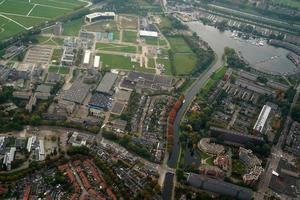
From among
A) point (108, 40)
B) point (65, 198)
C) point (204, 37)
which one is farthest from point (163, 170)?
point (204, 37)

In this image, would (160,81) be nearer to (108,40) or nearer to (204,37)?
(108,40)

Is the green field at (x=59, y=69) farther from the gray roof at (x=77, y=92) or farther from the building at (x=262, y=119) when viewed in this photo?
the building at (x=262, y=119)

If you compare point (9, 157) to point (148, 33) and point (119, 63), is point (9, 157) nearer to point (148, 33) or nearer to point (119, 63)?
point (119, 63)

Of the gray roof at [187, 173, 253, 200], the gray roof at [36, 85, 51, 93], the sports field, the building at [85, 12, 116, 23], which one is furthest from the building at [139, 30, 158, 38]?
the gray roof at [187, 173, 253, 200]

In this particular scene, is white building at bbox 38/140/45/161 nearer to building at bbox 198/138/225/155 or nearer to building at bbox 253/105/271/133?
building at bbox 198/138/225/155

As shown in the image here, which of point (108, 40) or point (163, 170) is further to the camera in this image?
point (108, 40)

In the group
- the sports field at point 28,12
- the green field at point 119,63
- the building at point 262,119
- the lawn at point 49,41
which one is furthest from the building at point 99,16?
the building at point 262,119

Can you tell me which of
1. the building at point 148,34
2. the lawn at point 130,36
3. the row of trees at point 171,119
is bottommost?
the row of trees at point 171,119
